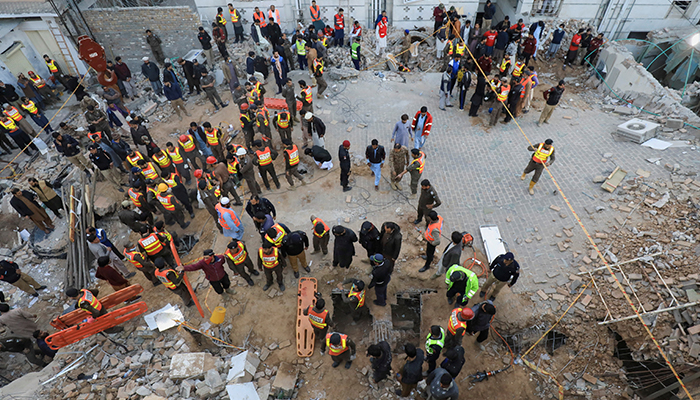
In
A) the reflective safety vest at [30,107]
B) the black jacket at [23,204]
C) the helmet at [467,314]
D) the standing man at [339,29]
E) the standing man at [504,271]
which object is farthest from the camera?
the standing man at [339,29]

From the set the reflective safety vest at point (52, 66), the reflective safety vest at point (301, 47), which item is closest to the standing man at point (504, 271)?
the reflective safety vest at point (301, 47)

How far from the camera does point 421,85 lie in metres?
13.7

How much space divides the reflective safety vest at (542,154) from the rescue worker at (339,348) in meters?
6.33

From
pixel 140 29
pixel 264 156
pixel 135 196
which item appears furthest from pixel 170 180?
pixel 140 29

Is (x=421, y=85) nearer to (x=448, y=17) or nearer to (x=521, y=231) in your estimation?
(x=448, y=17)

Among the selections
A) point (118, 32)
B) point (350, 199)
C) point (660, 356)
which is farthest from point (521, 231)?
point (118, 32)

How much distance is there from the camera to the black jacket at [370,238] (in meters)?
6.77

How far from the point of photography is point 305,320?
21.6ft

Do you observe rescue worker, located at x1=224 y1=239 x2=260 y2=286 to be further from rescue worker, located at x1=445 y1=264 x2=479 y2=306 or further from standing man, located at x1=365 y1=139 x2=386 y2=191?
rescue worker, located at x1=445 y1=264 x2=479 y2=306

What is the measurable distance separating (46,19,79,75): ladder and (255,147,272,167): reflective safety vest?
1340cm

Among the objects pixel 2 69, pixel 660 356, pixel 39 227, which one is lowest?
pixel 39 227

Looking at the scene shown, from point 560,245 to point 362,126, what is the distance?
7031 millimetres

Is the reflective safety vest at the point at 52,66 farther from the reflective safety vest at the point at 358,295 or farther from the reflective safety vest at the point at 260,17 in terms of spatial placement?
the reflective safety vest at the point at 358,295

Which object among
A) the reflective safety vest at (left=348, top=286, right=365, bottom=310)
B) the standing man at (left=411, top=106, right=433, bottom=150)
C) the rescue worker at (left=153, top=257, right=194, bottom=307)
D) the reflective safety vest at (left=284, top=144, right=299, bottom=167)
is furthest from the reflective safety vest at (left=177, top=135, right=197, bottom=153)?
the reflective safety vest at (left=348, top=286, right=365, bottom=310)
